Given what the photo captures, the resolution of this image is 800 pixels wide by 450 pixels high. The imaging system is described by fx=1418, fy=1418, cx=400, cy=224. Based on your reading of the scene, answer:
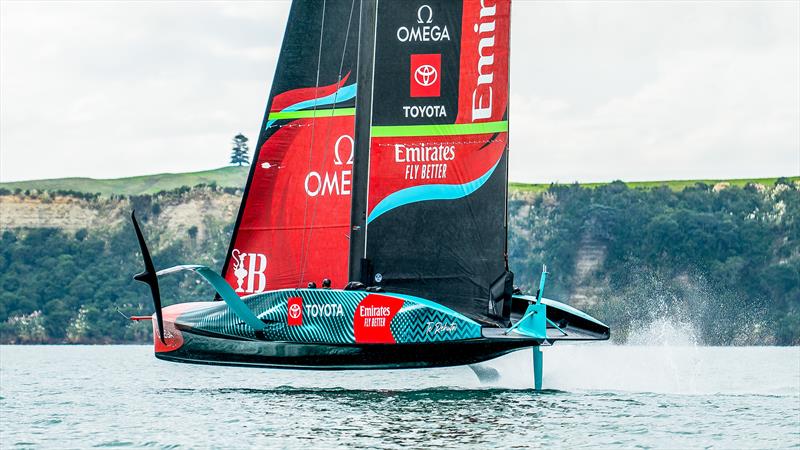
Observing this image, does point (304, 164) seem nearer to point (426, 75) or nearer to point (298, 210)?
point (298, 210)

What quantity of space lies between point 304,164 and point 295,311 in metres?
4.13

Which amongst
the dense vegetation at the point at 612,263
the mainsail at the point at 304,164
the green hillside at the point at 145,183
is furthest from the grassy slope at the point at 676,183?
the mainsail at the point at 304,164

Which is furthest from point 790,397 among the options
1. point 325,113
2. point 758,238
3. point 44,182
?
point 44,182

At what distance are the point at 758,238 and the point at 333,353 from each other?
2717 inches

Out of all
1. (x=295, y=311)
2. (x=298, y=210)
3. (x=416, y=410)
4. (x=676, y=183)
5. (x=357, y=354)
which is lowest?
(x=416, y=410)

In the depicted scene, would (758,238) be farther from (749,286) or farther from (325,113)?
(325,113)

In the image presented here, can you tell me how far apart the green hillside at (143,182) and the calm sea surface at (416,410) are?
286ft

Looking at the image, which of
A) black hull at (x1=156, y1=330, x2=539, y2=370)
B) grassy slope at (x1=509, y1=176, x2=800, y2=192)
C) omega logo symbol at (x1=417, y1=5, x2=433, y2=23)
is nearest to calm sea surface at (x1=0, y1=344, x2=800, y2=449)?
black hull at (x1=156, y1=330, x2=539, y2=370)

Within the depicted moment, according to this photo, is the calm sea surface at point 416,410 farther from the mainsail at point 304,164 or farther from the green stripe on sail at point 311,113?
the green stripe on sail at point 311,113

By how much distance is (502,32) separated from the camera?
26500 mm

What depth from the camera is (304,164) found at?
1132 inches

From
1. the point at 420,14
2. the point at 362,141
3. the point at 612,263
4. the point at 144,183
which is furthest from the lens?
the point at 144,183

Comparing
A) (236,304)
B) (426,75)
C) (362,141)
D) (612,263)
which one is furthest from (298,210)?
(612,263)

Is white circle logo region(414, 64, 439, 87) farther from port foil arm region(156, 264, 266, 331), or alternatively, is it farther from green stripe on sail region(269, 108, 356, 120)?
port foil arm region(156, 264, 266, 331)
